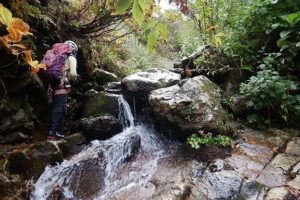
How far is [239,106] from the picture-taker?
584 cm

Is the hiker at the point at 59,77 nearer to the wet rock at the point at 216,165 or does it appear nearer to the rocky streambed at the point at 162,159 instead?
the rocky streambed at the point at 162,159

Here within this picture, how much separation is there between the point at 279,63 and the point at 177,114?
7.63ft

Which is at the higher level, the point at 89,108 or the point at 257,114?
the point at 89,108

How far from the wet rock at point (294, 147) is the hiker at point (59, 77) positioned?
3.99m

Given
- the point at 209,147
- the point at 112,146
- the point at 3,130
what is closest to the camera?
the point at 3,130

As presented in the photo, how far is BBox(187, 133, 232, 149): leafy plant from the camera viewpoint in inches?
197

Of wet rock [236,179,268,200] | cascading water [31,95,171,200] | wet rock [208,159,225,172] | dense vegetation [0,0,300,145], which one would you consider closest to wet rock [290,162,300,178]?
wet rock [236,179,268,200]

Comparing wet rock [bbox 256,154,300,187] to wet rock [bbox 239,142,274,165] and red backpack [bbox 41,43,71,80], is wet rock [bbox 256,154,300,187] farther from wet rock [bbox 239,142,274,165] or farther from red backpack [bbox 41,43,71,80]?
red backpack [bbox 41,43,71,80]

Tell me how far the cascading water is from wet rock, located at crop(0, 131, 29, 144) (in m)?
0.83

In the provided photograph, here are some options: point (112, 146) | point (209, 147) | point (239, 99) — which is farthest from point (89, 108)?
point (239, 99)

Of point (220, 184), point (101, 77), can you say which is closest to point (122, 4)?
point (220, 184)

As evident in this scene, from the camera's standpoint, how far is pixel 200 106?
547 centimetres

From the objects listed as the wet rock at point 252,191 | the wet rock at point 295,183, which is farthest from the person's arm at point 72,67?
the wet rock at point 295,183

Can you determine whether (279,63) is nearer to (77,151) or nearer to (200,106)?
(200,106)
